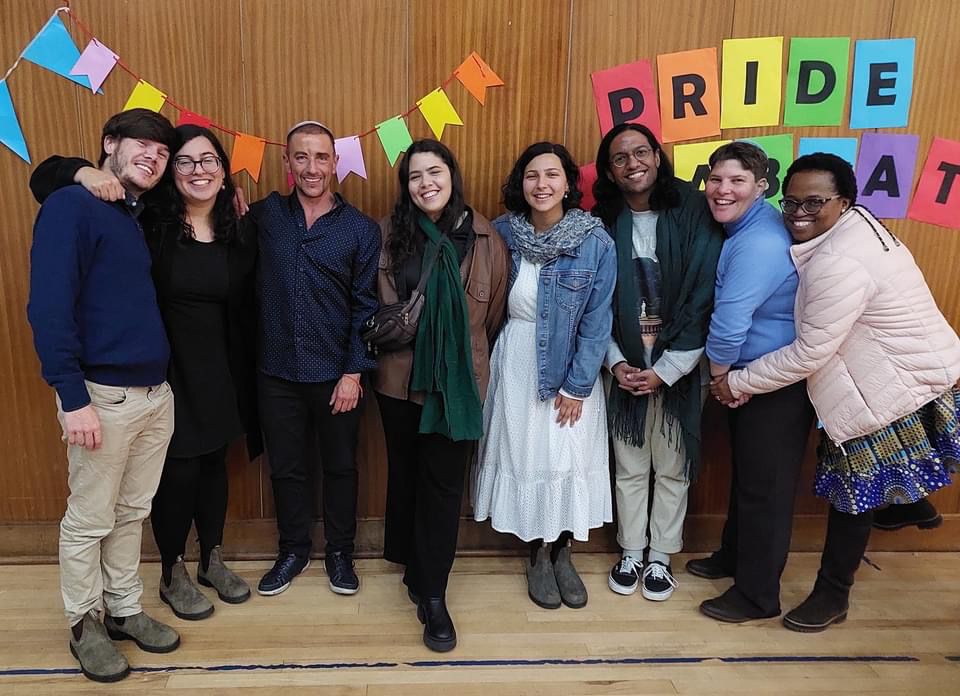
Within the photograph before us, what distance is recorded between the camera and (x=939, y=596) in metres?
2.49

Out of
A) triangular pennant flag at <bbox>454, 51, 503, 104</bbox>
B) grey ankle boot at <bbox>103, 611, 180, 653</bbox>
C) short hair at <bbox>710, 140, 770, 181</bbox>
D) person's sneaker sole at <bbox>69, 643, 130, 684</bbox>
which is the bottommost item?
person's sneaker sole at <bbox>69, 643, 130, 684</bbox>

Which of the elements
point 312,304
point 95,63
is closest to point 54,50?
point 95,63

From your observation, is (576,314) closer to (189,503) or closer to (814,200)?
(814,200)

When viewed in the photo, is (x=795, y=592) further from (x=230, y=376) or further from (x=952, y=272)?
(x=230, y=376)

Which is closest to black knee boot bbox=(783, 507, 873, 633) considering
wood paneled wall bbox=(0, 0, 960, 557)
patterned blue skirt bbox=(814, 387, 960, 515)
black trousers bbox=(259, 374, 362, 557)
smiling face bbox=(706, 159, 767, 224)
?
patterned blue skirt bbox=(814, 387, 960, 515)

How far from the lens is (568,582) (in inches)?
94.6

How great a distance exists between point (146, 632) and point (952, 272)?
314 cm

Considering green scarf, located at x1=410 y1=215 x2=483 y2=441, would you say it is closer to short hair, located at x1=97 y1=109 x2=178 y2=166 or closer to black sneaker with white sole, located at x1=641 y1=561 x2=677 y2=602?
short hair, located at x1=97 y1=109 x2=178 y2=166

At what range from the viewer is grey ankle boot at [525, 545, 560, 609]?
2.35 metres

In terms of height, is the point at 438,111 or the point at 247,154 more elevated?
the point at 438,111

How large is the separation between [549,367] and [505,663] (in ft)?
3.02

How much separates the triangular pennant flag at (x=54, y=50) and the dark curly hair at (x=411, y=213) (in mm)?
1260

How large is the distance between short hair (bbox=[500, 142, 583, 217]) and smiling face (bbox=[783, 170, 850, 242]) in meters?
0.64

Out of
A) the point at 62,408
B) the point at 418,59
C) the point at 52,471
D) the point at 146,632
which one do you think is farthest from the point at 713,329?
the point at 52,471
